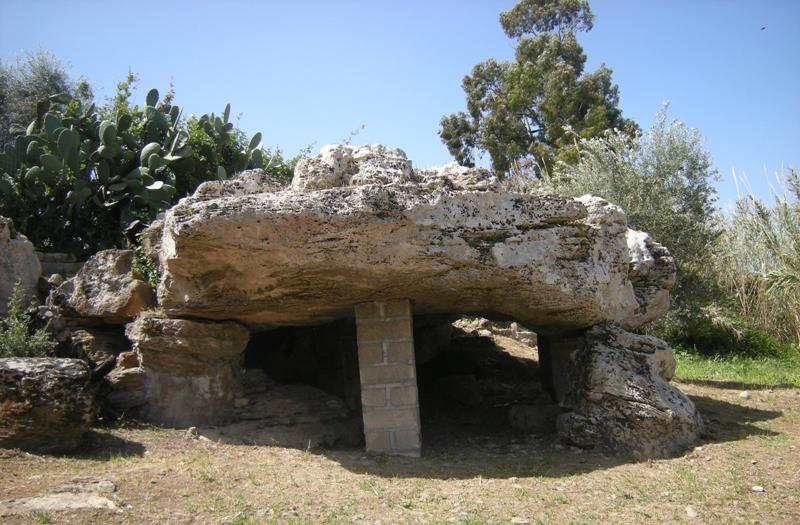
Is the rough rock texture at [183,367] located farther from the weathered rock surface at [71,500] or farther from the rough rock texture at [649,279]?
the rough rock texture at [649,279]

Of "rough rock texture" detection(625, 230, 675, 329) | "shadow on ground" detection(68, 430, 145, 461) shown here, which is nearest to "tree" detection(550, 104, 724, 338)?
"rough rock texture" detection(625, 230, 675, 329)

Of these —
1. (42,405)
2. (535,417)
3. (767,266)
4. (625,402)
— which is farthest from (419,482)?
(767,266)

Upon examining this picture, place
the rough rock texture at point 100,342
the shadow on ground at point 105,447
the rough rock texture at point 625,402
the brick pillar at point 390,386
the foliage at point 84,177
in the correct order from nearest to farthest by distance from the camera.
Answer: the shadow on ground at point 105,447, the rough rock texture at point 625,402, the brick pillar at point 390,386, the rough rock texture at point 100,342, the foliage at point 84,177

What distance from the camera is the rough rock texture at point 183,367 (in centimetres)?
630

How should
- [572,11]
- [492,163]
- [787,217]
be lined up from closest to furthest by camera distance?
[787,217] → [492,163] → [572,11]

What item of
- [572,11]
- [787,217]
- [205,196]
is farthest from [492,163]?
[205,196]

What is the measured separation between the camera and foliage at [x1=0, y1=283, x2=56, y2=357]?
5.71 m

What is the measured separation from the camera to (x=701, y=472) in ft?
17.0

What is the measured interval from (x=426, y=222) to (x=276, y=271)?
4.36 ft

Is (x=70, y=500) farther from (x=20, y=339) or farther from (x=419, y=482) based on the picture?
(x=419, y=482)

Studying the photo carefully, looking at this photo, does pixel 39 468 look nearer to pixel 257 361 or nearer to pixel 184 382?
pixel 184 382

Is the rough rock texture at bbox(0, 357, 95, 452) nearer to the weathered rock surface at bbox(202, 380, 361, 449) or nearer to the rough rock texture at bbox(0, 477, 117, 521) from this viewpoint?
the rough rock texture at bbox(0, 477, 117, 521)

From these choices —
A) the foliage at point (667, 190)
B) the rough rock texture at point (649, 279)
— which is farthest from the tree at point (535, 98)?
the rough rock texture at point (649, 279)

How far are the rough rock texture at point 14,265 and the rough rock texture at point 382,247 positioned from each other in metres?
1.80
